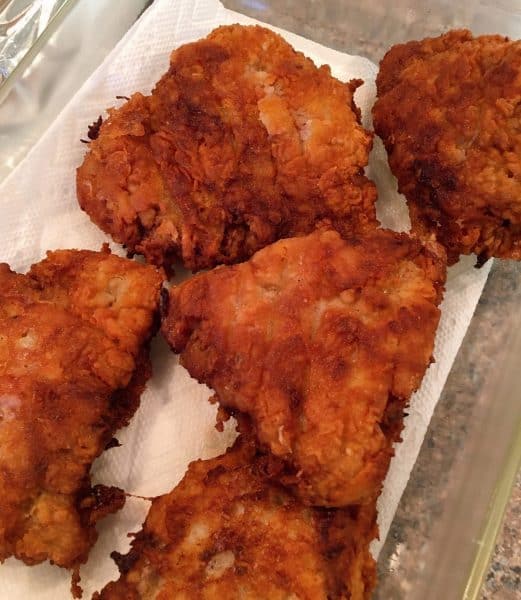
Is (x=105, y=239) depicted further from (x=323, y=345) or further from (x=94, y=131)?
(x=323, y=345)

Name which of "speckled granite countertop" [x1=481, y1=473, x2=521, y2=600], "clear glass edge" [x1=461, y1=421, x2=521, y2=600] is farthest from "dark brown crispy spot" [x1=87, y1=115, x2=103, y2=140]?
"speckled granite countertop" [x1=481, y1=473, x2=521, y2=600]

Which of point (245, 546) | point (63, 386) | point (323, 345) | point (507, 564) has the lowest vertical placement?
point (507, 564)

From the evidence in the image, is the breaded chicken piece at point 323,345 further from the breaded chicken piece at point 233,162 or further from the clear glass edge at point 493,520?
the clear glass edge at point 493,520

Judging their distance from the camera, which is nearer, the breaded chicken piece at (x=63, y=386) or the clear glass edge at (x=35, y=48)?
the breaded chicken piece at (x=63, y=386)

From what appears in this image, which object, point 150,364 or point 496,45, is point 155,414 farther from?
point 496,45

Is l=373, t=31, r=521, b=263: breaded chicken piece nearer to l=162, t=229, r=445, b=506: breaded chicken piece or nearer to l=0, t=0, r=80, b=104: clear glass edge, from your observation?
l=162, t=229, r=445, b=506: breaded chicken piece

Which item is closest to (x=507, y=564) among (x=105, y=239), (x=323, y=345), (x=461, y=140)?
(x=323, y=345)

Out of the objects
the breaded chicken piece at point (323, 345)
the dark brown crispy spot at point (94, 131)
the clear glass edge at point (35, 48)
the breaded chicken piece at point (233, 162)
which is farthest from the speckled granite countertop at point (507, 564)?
the clear glass edge at point (35, 48)
